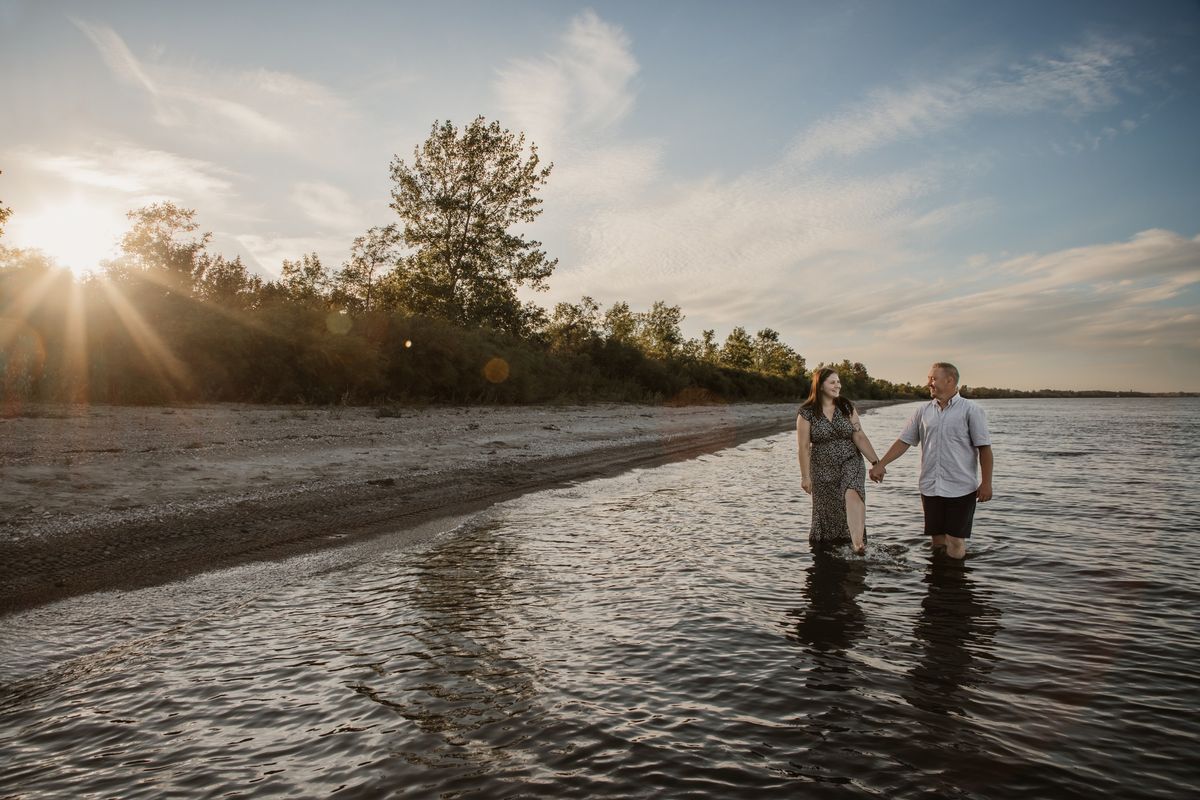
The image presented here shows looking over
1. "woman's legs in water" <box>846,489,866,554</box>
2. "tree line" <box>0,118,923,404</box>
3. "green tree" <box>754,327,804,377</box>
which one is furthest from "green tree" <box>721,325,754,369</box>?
"woman's legs in water" <box>846,489,866,554</box>

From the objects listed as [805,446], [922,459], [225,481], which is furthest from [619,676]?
[225,481]

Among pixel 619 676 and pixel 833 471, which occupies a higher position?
pixel 833 471

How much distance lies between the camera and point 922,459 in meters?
7.16

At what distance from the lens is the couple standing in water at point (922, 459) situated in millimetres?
7109

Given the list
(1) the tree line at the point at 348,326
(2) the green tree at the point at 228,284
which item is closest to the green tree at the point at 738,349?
(1) the tree line at the point at 348,326

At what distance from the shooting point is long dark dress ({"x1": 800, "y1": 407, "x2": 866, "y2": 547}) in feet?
25.6

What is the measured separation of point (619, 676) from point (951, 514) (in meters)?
4.67

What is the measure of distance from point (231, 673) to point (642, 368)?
167 feet

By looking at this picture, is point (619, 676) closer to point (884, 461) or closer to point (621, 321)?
point (884, 461)

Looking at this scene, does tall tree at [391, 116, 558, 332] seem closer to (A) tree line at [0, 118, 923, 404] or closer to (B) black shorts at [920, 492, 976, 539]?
Result: (A) tree line at [0, 118, 923, 404]

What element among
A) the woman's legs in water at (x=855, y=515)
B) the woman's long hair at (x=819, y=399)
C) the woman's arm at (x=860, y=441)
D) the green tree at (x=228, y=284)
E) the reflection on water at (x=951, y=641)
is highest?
the green tree at (x=228, y=284)

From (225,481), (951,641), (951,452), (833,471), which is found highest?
(951,452)

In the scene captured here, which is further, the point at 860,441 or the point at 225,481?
the point at 225,481

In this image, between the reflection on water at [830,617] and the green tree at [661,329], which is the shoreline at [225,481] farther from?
the green tree at [661,329]
